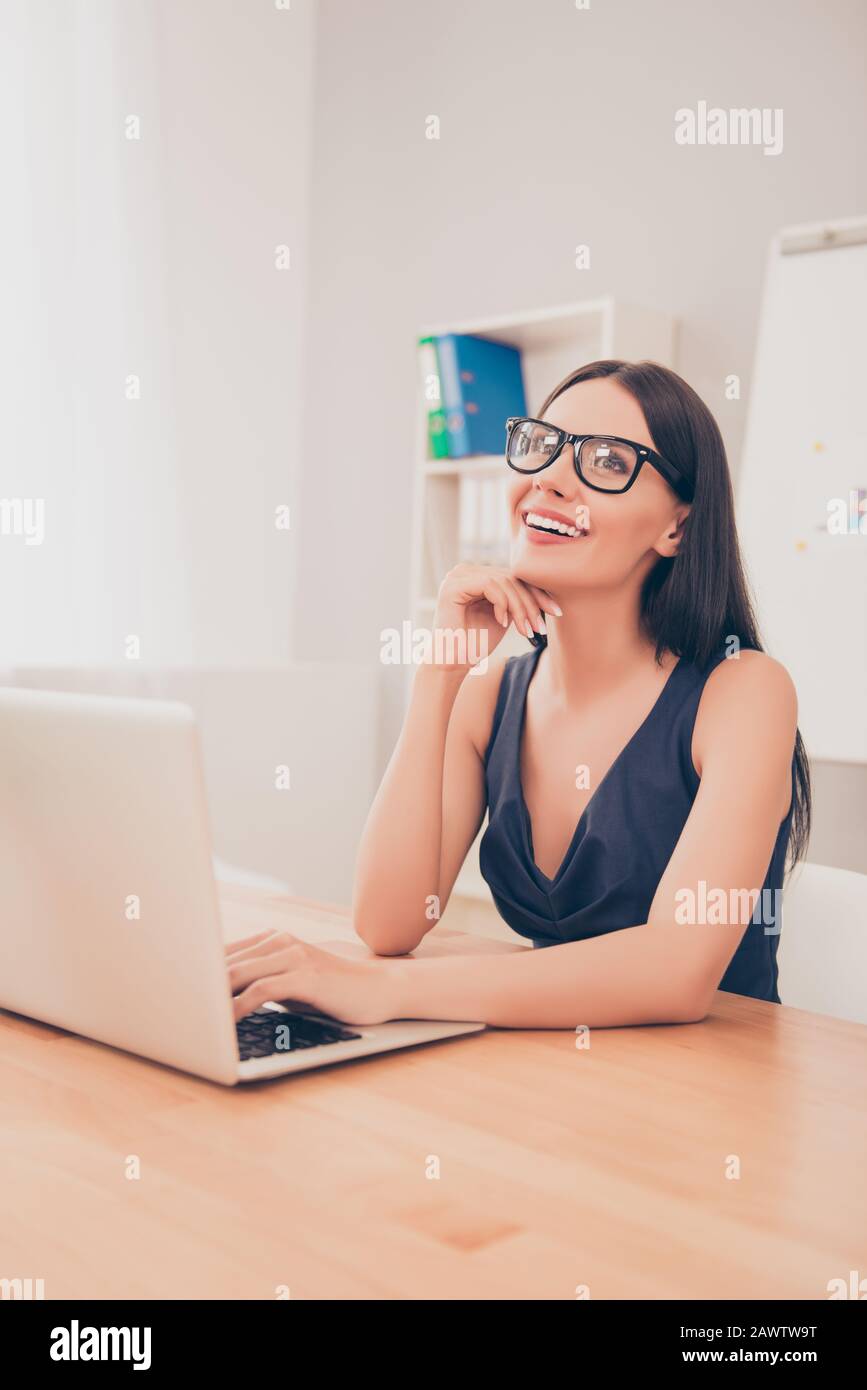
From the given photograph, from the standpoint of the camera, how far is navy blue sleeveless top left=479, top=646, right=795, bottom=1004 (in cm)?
137

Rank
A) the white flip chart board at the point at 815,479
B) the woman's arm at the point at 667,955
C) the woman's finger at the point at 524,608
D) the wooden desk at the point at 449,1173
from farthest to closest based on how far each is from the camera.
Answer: the white flip chart board at the point at 815,479
the woman's finger at the point at 524,608
the woman's arm at the point at 667,955
the wooden desk at the point at 449,1173

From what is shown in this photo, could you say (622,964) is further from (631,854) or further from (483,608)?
(483,608)

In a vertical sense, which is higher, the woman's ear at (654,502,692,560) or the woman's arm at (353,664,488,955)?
the woman's ear at (654,502,692,560)

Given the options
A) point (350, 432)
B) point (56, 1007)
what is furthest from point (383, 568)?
point (56, 1007)

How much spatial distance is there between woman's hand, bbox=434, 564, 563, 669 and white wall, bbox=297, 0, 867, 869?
1.66m

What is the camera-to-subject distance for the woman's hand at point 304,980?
97 centimetres

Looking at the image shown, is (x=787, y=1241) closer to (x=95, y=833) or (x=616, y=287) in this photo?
(x=95, y=833)

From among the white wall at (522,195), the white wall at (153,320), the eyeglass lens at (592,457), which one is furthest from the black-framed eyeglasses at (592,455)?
the white wall at (153,320)

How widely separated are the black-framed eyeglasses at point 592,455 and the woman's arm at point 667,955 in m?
0.30

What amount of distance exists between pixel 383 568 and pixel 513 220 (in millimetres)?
1083

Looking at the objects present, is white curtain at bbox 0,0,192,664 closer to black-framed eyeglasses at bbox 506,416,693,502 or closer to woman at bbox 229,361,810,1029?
woman at bbox 229,361,810,1029

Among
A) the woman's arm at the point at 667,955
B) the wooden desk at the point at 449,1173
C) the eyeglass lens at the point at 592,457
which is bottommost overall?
the wooden desk at the point at 449,1173

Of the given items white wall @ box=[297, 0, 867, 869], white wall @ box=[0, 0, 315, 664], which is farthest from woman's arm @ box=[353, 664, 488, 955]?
white wall @ box=[0, 0, 315, 664]

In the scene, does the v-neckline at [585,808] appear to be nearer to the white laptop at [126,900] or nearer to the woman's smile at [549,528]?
the woman's smile at [549,528]
